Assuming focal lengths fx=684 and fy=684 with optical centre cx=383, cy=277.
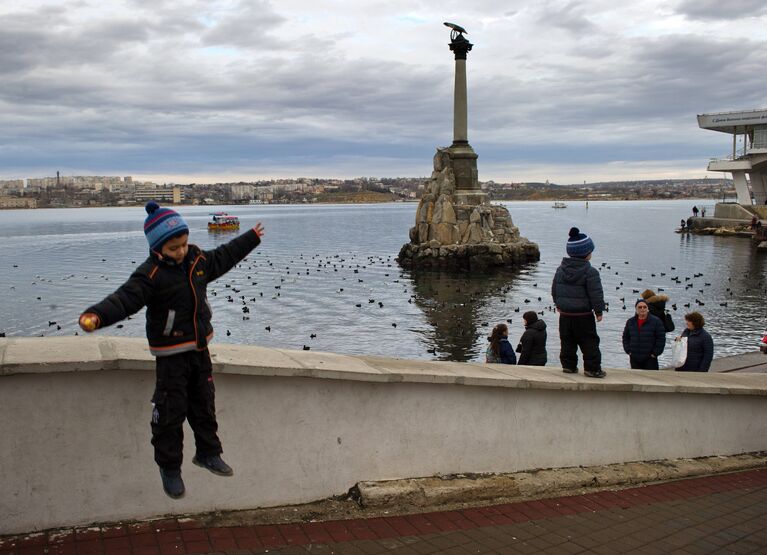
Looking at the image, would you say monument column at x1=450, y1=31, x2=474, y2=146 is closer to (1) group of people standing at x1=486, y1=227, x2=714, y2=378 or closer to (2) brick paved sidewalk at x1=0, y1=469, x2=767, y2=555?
(1) group of people standing at x1=486, y1=227, x2=714, y2=378

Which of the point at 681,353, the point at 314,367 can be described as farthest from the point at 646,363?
the point at 314,367

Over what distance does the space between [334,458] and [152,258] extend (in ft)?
6.76

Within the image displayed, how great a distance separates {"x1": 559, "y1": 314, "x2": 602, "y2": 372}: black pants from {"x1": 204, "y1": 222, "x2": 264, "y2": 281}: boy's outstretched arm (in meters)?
3.65

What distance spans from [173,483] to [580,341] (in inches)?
167

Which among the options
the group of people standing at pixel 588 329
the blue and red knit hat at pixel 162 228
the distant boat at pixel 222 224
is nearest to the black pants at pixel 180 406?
the blue and red knit hat at pixel 162 228

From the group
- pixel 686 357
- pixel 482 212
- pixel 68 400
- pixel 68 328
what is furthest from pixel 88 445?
pixel 482 212

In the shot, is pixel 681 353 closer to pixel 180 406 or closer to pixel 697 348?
pixel 697 348

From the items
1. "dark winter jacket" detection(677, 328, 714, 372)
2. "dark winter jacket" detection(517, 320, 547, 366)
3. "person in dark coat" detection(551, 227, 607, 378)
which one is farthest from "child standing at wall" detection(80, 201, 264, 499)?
"dark winter jacket" detection(677, 328, 714, 372)

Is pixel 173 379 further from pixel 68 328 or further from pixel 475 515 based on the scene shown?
pixel 68 328

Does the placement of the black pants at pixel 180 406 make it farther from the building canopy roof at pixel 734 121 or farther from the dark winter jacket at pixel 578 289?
the building canopy roof at pixel 734 121

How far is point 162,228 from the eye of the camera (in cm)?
391

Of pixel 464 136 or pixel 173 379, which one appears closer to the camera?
pixel 173 379

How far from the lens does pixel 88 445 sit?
4262 mm

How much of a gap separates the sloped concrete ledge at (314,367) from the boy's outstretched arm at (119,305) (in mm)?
Answer: 618
